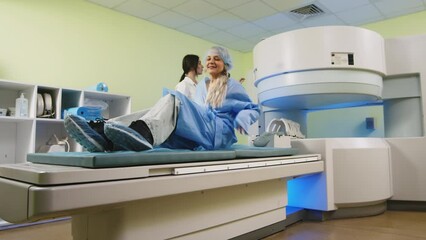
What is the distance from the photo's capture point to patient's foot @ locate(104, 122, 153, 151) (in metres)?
1.01

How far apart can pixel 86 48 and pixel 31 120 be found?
107 cm

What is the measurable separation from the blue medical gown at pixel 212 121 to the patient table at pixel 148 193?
0.16m

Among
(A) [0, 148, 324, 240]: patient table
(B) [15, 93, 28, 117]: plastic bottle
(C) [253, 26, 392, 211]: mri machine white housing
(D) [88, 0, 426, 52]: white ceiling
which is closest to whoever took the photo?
(A) [0, 148, 324, 240]: patient table

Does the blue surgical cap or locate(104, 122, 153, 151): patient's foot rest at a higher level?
the blue surgical cap

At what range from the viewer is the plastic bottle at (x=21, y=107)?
232 cm

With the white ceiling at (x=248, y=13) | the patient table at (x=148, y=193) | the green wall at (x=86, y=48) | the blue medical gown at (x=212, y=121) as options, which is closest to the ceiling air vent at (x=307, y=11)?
the white ceiling at (x=248, y=13)

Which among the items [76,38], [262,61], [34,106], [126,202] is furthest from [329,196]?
[76,38]

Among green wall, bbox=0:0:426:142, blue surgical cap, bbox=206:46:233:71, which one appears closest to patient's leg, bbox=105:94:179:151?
blue surgical cap, bbox=206:46:233:71

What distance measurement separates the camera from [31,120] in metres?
2.34

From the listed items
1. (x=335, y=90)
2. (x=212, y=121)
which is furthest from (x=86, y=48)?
(x=335, y=90)

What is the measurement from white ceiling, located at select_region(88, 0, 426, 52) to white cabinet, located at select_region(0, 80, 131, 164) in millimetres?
1184

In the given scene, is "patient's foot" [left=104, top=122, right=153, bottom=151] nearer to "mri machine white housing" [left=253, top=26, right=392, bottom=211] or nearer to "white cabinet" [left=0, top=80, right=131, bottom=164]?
"mri machine white housing" [left=253, top=26, right=392, bottom=211]

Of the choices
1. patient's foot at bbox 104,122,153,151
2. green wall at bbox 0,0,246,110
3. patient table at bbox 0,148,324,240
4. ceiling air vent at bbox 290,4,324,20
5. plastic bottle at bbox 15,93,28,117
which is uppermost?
ceiling air vent at bbox 290,4,324,20

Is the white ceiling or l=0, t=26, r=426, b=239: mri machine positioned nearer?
l=0, t=26, r=426, b=239: mri machine
